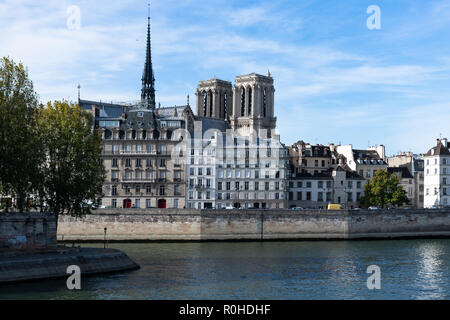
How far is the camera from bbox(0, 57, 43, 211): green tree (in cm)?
4325

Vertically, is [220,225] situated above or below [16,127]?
below

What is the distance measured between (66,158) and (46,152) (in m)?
1.81

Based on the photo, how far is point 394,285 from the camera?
41.2 m

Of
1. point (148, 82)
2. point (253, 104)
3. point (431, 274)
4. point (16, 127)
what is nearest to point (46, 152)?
point (16, 127)

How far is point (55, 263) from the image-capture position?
41.8m

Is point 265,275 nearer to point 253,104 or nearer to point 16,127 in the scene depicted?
point 16,127

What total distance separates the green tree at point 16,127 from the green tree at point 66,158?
17.9 feet

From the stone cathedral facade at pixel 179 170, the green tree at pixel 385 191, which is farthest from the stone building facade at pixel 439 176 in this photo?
the stone cathedral facade at pixel 179 170

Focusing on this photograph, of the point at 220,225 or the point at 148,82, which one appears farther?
the point at 148,82

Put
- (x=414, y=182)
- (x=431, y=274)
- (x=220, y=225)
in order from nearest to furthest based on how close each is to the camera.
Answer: (x=431, y=274) < (x=220, y=225) < (x=414, y=182)

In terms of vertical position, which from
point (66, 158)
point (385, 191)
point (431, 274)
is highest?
point (66, 158)

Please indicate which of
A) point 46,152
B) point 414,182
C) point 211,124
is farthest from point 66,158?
point 414,182

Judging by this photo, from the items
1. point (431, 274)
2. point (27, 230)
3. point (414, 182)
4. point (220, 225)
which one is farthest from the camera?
point (414, 182)
